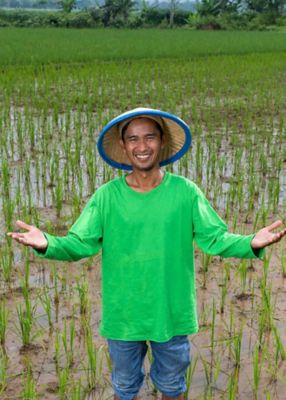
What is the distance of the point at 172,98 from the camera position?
8273mm

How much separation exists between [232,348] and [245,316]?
28 centimetres

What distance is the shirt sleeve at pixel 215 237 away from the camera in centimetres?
165

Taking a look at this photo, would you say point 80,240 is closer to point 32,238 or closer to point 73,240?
point 73,240

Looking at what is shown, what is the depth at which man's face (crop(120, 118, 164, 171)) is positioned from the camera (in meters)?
1.73

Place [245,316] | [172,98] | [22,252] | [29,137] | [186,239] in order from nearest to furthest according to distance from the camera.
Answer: [186,239] < [245,316] < [22,252] < [29,137] < [172,98]

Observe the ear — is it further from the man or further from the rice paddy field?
the rice paddy field

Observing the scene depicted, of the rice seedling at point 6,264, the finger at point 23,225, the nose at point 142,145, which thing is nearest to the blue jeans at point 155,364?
the finger at point 23,225

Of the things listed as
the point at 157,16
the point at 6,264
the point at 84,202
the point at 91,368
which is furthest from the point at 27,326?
the point at 157,16

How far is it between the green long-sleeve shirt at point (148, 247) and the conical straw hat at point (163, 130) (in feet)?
0.51

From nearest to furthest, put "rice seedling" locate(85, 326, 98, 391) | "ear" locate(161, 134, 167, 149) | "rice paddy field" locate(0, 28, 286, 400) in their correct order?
"ear" locate(161, 134, 167, 149) < "rice seedling" locate(85, 326, 98, 391) < "rice paddy field" locate(0, 28, 286, 400)

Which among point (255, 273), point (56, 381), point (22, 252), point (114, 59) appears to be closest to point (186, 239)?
point (56, 381)

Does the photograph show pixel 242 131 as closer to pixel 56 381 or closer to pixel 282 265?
pixel 282 265

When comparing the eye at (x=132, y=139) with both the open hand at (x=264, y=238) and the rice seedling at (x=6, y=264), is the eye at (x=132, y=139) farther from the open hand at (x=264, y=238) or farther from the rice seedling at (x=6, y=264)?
the rice seedling at (x=6, y=264)

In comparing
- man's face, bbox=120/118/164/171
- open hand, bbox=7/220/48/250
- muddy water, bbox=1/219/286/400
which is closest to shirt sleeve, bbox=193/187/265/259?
man's face, bbox=120/118/164/171
